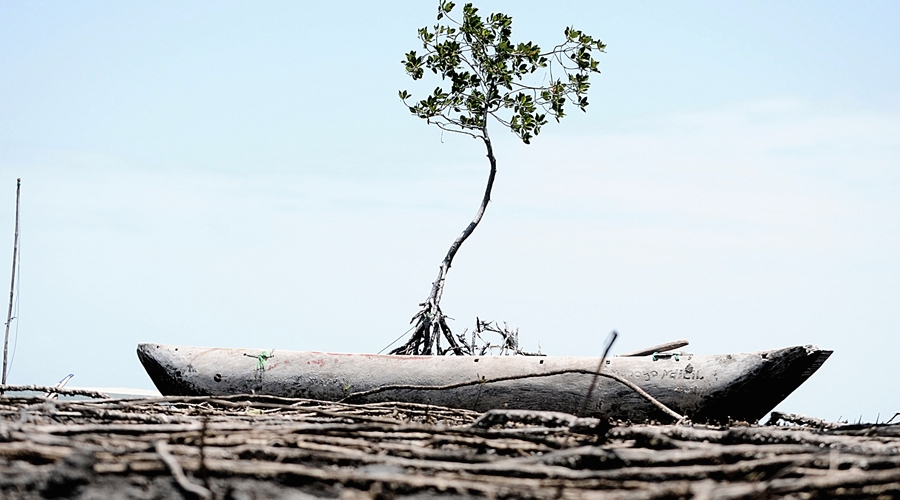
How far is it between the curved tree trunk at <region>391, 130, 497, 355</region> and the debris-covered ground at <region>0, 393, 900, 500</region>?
7069 mm

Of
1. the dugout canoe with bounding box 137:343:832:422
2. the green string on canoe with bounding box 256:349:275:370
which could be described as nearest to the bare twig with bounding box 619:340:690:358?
the dugout canoe with bounding box 137:343:832:422

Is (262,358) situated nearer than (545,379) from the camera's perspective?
No

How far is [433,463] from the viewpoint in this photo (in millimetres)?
2598

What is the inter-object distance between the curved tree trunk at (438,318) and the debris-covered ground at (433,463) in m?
7.07

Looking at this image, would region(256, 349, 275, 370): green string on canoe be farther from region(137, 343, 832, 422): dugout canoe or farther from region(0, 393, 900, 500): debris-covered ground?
region(0, 393, 900, 500): debris-covered ground

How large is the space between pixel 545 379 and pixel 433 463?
4384 millimetres

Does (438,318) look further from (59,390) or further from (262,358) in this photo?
(59,390)

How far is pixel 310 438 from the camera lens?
3012 mm

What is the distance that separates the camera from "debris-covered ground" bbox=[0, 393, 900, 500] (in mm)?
2316

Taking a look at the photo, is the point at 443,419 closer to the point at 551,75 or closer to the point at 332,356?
the point at 332,356

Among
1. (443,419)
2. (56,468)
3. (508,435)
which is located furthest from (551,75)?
(56,468)

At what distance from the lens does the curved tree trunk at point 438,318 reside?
10.7 meters

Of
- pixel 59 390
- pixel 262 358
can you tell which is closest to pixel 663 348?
pixel 262 358

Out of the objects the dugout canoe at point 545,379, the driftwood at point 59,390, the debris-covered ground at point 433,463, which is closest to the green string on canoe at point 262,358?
the dugout canoe at point 545,379
